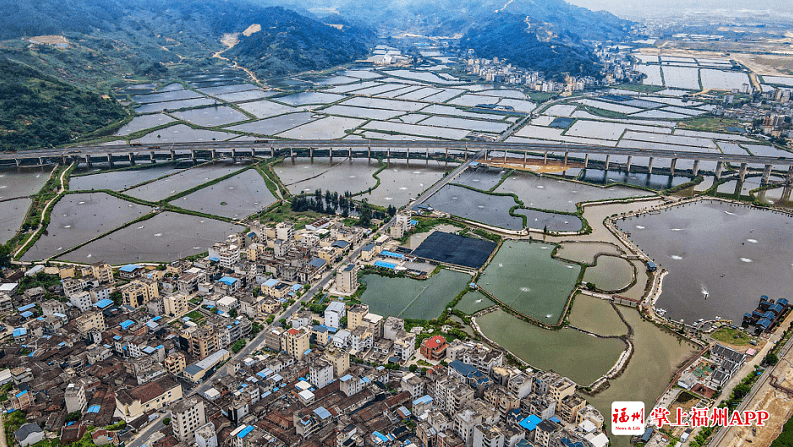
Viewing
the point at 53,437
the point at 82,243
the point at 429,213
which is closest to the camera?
the point at 53,437

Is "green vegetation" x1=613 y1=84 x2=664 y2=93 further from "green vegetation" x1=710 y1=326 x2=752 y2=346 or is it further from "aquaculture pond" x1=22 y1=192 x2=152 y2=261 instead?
"aquaculture pond" x1=22 y1=192 x2=152 y2=261

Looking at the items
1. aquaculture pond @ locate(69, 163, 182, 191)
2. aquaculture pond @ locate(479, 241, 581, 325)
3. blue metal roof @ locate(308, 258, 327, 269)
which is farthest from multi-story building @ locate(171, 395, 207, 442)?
aquaculture pond @ locate(69, 163, 182, 191)

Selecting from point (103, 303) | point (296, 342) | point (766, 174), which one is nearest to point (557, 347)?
point (296, 342)

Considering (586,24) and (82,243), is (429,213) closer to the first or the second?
(82,243)

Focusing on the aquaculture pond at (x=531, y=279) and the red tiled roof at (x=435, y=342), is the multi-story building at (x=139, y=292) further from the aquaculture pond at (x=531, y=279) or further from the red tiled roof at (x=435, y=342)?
the aquaculture pond at (x=531, y=279)

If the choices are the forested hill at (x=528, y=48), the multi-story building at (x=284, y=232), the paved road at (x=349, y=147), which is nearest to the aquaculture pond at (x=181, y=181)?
the paved road at (x=349, y=147)

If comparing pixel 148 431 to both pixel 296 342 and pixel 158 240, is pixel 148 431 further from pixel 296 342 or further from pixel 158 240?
pixel 158 240

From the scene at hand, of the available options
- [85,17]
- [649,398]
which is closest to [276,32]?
[85,17]
